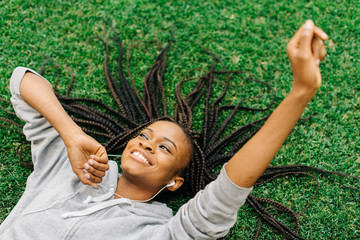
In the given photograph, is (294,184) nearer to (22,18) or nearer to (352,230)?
(352,230)

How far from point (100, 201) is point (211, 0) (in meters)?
2.21

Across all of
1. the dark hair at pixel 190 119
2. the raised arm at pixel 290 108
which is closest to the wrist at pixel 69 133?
the dark hair at pixel 190 119

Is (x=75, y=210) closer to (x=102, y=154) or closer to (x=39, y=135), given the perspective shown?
(x=102, y=154)

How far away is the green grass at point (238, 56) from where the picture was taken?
2.75 meters

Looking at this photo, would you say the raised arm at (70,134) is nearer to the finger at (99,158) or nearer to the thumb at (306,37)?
the finger at (99,158)

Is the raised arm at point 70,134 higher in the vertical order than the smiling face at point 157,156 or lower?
higher

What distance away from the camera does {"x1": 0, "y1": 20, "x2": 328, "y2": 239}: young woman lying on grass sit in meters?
1.76

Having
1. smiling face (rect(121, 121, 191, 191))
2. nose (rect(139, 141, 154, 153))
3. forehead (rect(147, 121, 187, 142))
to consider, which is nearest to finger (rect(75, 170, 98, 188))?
smiling face (rect(121, 121, 191, 191))

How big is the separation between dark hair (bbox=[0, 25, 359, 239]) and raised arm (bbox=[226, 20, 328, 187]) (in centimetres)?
96

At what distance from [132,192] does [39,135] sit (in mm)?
741

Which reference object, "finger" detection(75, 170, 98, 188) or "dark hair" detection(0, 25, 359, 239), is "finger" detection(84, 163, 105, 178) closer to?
"finger" detection(75, 170, 98, 188)

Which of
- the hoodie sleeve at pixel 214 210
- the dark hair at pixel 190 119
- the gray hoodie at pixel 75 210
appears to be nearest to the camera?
the hoodie sleeve at pixel 214 210

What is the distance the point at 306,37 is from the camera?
1403 mm

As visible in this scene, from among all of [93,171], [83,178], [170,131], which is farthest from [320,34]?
[83,178]
